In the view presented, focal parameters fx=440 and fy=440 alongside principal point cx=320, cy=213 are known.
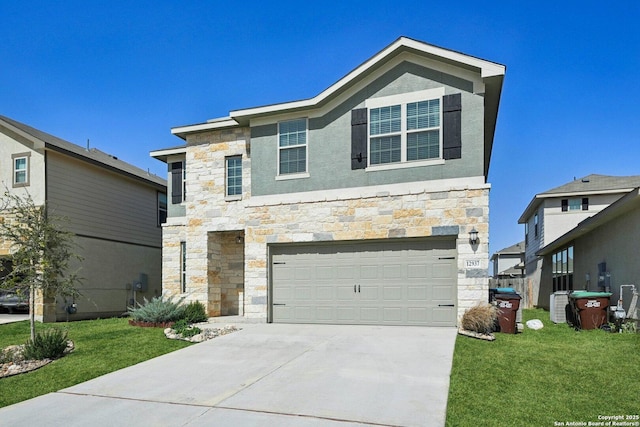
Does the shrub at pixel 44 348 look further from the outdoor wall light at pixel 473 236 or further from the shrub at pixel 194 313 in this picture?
the outdoor wall light at pixel 473 236

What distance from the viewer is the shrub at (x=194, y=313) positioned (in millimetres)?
12594

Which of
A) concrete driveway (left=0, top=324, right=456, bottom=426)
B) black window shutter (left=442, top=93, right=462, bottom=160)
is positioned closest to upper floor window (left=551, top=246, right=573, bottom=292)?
black window shutter (left=442, top=93, right=462, bottom=160)

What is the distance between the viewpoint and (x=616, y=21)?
11.6 meters

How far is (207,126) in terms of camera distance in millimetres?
14156

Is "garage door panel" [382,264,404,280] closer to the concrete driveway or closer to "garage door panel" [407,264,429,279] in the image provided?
"garage door panel" [407,264,429,279]

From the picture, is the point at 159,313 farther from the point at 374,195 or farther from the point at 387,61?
the point at 387,61

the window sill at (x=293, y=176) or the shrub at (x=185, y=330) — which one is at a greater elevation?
the window sill at (x=293, y=176)

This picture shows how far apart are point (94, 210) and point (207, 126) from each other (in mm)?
6881

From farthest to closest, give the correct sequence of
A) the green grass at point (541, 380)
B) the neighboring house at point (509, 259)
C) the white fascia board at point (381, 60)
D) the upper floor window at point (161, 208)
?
the neighboring house at point (509, 259), the upper floor window at point (161, 208), the white fascia board at point (381, 60), the green grass at point (541, 380)

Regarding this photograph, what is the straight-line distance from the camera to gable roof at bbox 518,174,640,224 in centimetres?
2197

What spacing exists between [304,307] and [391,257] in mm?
2802

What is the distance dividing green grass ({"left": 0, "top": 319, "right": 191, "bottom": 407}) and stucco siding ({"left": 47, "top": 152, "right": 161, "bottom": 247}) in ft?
16.2

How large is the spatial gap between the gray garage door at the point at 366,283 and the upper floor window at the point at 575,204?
15.1 metres

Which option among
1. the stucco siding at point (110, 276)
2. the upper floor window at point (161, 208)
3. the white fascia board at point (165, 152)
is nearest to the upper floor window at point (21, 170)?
the stucco siding at point (110, 276)
